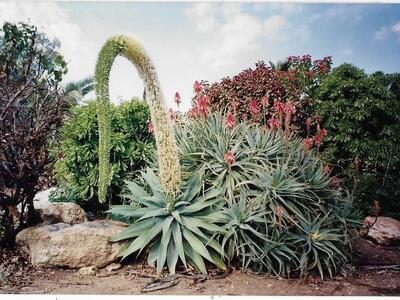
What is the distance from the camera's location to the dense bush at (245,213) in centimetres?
430

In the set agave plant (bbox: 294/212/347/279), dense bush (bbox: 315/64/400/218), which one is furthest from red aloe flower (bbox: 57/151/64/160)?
dense bush (bbox: 315/64/400/218)

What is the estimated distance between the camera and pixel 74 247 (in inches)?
173

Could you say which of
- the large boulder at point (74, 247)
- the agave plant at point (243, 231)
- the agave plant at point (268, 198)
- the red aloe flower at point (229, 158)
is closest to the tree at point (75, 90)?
the agave plant at point (268, 198)

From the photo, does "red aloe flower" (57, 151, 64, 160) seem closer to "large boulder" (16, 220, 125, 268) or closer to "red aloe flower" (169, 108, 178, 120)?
"large boulder" (16, 220, 125, 268)

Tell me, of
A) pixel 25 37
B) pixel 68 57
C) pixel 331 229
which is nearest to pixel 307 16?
pixel 331 229

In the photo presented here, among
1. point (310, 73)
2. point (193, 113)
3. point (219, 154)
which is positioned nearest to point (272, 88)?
point (310, 73)

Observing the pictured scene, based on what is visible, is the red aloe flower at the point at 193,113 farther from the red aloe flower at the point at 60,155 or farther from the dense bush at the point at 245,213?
the red aloe flower at the point at 60,155

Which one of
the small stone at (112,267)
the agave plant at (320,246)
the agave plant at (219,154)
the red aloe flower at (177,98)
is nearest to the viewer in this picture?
the agave plant at (320,246)

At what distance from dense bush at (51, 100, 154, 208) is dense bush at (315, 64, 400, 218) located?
3.00 meters

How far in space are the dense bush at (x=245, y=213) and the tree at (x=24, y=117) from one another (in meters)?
1.24

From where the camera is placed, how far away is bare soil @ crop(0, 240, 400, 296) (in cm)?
404

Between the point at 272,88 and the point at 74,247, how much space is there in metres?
4.13

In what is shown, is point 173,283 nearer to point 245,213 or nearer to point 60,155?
point 245,213

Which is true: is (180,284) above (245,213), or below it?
below
